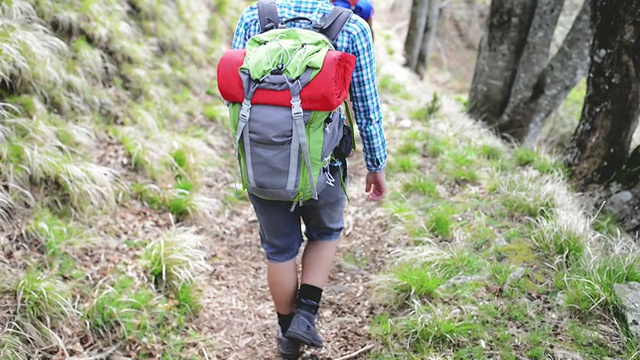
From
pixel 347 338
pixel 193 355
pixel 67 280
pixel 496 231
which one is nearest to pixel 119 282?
pixel 67 280

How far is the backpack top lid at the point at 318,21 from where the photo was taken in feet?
8.28

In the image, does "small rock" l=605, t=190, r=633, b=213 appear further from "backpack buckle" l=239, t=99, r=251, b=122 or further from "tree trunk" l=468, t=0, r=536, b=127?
"backpack buckle" l=239, t=99, r=251, b=122

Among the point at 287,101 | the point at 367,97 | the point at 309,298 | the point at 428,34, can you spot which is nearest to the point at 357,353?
the point at 309,298

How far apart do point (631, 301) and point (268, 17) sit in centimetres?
272

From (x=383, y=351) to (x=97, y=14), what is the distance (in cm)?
499

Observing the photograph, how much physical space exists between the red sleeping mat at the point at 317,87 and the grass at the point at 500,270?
1621 millimetres

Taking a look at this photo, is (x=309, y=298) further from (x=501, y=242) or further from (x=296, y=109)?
(x=501, y=242)

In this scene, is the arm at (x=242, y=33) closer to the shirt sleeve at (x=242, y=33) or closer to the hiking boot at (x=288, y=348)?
the shirt sleeve at (x=242, y=33)

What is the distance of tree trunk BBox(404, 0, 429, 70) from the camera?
10523mm

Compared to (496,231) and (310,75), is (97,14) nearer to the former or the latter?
(310,75)

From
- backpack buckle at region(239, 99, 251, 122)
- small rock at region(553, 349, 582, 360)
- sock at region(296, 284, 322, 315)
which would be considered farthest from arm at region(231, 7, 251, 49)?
small rock at region(553, 349, 582, 360)

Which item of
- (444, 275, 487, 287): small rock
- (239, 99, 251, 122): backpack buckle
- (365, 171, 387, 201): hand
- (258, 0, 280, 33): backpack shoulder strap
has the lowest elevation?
(444, 275, 487, 287): small rock

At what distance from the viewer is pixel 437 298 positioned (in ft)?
11.3

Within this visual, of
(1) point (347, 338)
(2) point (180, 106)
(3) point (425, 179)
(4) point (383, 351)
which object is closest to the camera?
(4) point (383, 351)
